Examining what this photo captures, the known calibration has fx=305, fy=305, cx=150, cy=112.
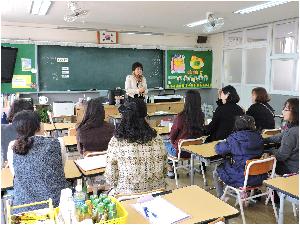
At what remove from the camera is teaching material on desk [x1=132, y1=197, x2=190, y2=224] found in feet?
5.29

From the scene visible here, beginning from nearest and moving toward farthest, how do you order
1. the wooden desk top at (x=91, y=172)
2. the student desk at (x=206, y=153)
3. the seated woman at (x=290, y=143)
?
the wooden desk top at (x=91, y=172) → the seated woman at (x=290, y=143) → the student desk at (x=206, y=153)

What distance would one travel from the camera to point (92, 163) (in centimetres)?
267

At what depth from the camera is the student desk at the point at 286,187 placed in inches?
81.4

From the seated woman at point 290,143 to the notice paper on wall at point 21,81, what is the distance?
19.2 ft

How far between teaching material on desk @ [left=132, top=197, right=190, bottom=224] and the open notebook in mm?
868

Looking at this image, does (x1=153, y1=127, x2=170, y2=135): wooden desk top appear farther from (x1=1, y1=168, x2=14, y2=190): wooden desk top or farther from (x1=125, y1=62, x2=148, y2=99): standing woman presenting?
(x1=1, y1=168, x2=14, y2=190): wooden desk top

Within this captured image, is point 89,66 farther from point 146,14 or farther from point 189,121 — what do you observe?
point 189,121

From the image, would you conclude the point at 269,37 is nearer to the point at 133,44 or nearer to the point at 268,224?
the point at 133,44

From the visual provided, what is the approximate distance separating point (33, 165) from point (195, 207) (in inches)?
43.4

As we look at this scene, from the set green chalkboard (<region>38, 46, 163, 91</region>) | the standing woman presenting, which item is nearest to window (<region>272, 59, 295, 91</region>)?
green chalkboard (<region>38, 46, 163, 91</region>)

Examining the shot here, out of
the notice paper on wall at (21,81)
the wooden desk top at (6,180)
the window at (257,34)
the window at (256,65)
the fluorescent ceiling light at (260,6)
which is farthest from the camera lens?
the window at (256,65)

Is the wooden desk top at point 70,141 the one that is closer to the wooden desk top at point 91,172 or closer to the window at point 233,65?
the wooden desk top at point 91,172

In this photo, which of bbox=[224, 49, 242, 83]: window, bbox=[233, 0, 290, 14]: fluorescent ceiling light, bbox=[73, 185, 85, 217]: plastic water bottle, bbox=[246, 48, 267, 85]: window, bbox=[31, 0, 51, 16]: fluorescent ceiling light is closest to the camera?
bbox=[73, 185, 85, 217]: plastic water bottle

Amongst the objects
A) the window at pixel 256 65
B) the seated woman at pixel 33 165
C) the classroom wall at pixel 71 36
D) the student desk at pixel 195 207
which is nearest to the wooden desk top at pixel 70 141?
the seated woman at pixel 33 165
